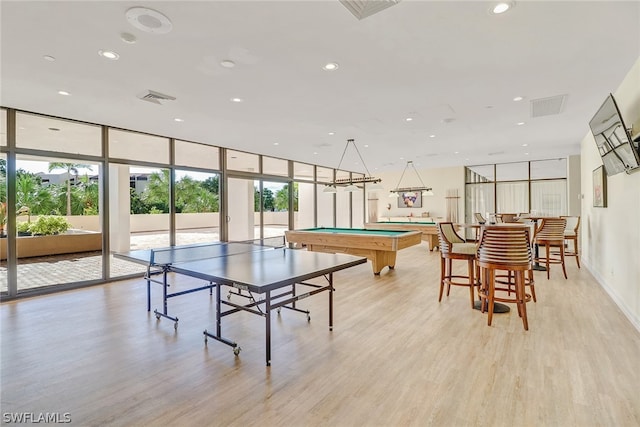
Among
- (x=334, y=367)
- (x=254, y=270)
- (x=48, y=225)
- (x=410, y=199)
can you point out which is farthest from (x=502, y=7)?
(x=410, y=199)

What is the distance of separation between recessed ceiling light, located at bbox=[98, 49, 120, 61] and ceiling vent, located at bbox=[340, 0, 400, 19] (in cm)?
231

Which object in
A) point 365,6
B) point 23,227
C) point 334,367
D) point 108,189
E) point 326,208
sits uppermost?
point 365,6

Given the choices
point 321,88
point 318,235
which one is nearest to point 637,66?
point 321,88

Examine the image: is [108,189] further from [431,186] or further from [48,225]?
[431,186]

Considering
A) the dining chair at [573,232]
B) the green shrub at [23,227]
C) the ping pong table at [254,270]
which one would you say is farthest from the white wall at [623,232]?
the green shrub at [23,227]

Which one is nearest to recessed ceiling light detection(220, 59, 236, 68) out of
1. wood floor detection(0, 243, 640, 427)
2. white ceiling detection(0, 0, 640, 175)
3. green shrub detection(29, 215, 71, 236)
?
white ceiling detection(0, 0, 640, 175)

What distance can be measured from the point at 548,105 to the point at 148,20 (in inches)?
204

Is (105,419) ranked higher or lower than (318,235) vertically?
lower

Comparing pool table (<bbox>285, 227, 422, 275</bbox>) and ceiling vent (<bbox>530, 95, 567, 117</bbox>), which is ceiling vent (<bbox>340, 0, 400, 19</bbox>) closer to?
ceiling vent (<bbox>530, 95, 567, 117</bbox>)

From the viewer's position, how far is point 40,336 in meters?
3.30

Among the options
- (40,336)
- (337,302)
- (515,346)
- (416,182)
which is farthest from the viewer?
(416,182)

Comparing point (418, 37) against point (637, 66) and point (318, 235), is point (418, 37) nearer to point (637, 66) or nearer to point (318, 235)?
point (637, 66)

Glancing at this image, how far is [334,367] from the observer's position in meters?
2.65

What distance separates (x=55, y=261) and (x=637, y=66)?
415 inches
